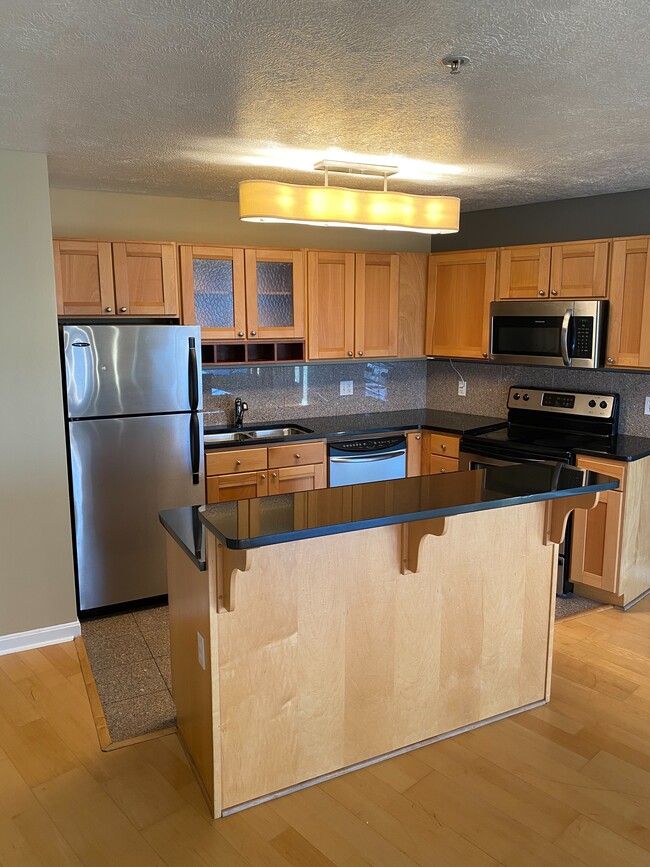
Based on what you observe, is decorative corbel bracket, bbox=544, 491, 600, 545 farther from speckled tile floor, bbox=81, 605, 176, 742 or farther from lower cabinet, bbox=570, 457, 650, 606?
speckled tile floor, bbox=81, 605, 176, 742

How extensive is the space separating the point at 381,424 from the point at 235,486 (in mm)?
1226

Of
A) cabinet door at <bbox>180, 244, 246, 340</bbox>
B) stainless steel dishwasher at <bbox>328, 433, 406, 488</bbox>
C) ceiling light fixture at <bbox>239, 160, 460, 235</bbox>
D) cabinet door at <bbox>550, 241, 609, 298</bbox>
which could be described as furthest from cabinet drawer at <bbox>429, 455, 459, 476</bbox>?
ceiling light fixture at <bbox>239, 160, 460, 235</bbox>

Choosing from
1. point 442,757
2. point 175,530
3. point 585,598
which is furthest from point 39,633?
point 585,598

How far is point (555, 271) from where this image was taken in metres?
4.35

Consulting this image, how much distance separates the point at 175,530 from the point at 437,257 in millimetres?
3421

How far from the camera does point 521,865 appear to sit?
2.10 m

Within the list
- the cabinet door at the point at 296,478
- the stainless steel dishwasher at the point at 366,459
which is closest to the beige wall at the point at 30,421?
the cabinet door at the point at 296,478

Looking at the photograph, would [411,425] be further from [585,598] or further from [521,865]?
[521,865]

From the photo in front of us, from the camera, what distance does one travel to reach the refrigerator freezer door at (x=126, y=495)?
12.4 feet

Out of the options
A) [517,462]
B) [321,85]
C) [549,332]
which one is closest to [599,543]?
[517,462]

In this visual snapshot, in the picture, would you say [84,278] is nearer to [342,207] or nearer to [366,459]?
[342,207]

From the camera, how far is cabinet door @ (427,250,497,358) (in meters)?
4.80

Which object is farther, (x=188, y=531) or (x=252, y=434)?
(x=252, y=434)

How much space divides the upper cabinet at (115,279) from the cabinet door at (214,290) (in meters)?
0.08
